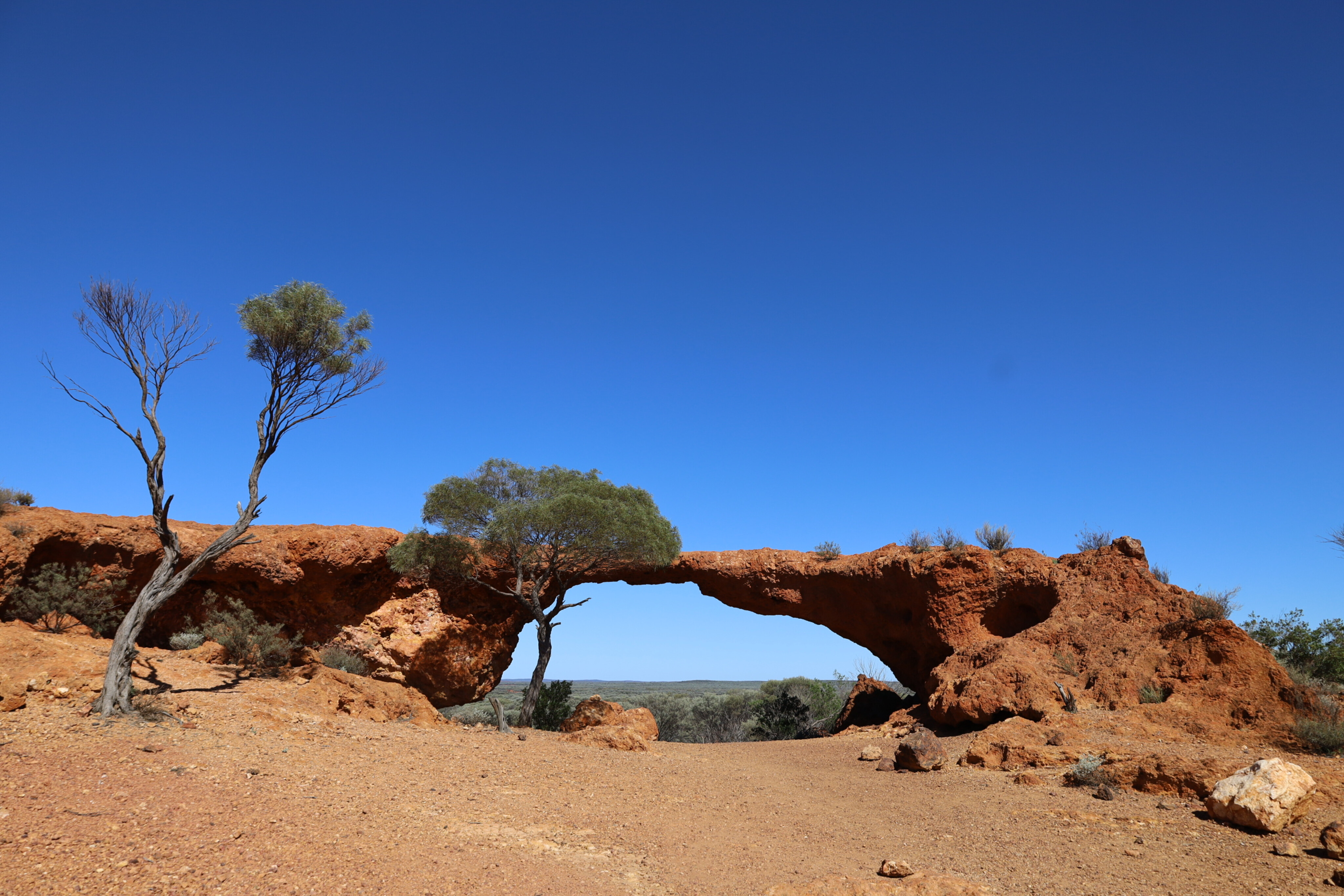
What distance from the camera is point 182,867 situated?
4582mm

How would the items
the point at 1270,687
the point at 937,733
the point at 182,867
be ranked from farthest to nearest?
the point at 937,733, the point at 1270,687, the point at 182,867

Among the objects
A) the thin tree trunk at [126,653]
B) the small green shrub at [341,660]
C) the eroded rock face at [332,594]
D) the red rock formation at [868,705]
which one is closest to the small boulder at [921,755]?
the red rock formation at [868,705]

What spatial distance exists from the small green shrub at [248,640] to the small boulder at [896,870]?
12542 millimetres

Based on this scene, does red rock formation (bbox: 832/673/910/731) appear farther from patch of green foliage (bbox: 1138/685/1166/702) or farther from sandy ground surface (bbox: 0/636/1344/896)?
sandy ground surface (bbox: 0/636/1344/896)

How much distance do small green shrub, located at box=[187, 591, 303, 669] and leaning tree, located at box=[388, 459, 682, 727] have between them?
151 inches

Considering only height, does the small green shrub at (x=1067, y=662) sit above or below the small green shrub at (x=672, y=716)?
above

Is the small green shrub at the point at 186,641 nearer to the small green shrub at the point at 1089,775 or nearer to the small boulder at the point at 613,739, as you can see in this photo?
the small boulder at the point at 613,739

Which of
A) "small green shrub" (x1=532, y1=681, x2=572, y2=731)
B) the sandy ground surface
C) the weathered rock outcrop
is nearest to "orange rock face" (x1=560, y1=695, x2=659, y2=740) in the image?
the weathered rock outcrop

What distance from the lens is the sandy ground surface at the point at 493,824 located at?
4.87 m

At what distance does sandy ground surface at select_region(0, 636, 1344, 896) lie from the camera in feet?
16.0

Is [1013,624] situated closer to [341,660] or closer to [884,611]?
[884,611]

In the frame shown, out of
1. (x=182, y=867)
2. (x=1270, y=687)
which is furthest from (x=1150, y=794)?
(x=182, y=867)

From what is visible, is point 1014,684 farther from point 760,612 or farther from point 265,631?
point 265,631

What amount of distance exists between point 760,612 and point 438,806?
16614 millimetres
